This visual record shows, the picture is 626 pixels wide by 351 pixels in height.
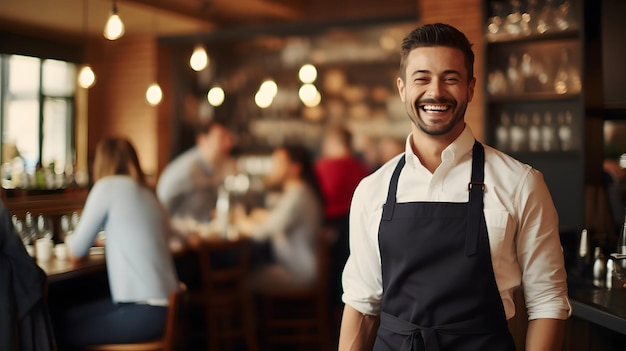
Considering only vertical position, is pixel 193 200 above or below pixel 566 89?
below

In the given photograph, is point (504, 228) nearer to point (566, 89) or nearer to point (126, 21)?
point (566, 89)

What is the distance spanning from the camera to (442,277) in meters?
2.02

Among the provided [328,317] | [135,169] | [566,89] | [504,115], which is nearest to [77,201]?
[135,169]

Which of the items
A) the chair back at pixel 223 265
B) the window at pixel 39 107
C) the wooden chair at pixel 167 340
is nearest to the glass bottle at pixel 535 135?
the chair back at pixel 223 265

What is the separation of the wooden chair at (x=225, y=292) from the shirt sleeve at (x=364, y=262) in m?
3.25

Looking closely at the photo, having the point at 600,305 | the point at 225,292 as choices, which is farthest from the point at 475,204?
the point at 225,292

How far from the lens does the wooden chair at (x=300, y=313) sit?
5602mm

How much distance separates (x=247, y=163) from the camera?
26.9ft

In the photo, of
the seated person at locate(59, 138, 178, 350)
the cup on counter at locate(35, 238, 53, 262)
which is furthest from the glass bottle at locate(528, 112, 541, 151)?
the cup on counter at locate(35, 238, 53, 262)

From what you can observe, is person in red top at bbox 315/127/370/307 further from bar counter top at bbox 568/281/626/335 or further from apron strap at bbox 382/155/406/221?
apron strap at bbox 382/155/406/221

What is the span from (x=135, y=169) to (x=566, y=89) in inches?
110

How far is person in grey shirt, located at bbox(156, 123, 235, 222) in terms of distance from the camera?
681cm

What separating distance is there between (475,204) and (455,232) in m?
0.09

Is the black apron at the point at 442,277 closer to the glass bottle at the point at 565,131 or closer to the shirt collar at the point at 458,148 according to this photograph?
the shirt collar at the point at 458,148
